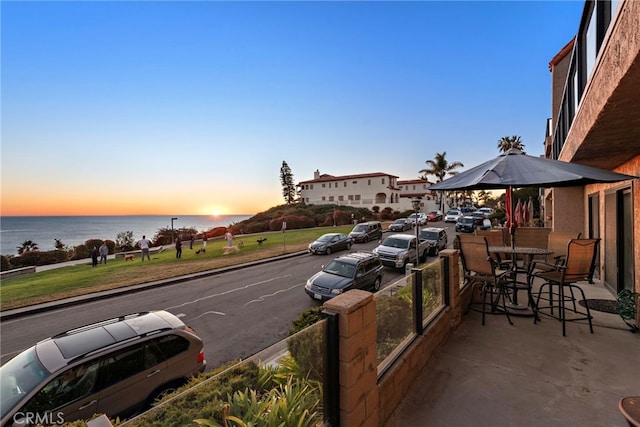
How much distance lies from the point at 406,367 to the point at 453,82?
19.8 m

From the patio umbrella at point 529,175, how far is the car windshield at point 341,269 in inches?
232

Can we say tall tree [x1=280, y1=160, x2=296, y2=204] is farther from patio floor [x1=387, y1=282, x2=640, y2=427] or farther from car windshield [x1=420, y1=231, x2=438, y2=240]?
patio floor [x1=387, y1=282, x2=640, y2=427]

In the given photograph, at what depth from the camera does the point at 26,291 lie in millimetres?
12938

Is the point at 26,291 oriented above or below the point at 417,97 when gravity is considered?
below

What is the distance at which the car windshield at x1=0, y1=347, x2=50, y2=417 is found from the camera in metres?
3.56

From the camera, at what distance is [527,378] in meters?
3.46

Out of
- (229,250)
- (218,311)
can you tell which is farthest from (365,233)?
(218,311)

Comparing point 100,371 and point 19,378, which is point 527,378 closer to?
point 100,371

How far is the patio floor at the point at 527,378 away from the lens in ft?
9.28

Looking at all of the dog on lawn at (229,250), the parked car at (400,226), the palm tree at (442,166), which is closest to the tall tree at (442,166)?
the palm tree at (442,166)

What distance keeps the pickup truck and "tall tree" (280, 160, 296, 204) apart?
66.1m

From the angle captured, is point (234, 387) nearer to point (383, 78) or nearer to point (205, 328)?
point (205, 328)

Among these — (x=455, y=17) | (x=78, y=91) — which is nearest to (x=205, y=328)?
(x=78, y=91)

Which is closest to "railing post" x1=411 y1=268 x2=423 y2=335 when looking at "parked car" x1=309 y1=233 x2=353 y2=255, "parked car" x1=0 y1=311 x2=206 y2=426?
"parked car" x1=0 y1=311 x2=206 y2=426
